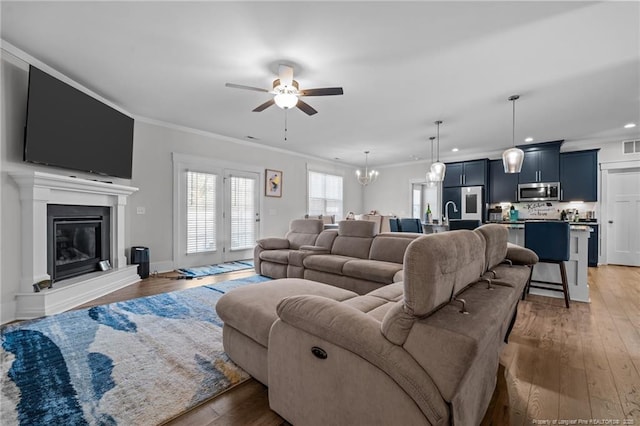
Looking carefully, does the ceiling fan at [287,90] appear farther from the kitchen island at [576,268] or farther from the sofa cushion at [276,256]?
the kitchen island at [576,268]

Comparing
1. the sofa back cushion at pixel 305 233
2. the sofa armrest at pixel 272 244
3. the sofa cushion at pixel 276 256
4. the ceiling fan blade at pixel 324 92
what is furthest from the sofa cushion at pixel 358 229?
the ceiling fan blade at pixel 324 92

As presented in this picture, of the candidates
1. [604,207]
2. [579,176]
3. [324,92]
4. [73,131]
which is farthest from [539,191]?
[73,131]

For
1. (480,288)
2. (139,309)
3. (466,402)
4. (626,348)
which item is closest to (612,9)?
(480,288)

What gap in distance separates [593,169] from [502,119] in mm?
2883

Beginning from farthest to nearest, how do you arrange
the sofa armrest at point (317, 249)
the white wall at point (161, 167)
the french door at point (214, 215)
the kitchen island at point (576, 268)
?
the french door at point (214, 215)
the white wall at point (161, 167)
the sofa armrest at point (317, 249)
the kitchen island at point (576, 268)

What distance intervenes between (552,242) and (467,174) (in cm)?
412

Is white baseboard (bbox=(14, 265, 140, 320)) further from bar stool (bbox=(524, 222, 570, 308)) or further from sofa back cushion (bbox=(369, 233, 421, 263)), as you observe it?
bar stool (bbox=(524, 222, 570, 308))

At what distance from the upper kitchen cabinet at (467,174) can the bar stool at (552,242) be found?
374 centimetres

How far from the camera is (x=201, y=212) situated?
5.55 meters

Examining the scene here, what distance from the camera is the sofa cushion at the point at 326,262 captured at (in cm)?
367

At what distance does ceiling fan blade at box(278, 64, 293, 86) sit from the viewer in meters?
2.91

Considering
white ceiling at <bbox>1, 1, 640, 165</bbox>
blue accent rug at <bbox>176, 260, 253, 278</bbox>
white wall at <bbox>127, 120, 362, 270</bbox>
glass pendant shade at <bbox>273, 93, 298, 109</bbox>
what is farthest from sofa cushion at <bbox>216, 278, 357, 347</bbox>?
white wall at <bbox>127, 120, 362, 270</bbox>

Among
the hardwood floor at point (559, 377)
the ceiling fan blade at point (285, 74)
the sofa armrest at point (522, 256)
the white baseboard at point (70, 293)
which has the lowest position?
the hardwood floor at point (559, 377)

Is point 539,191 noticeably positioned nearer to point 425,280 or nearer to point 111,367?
point 425,280
